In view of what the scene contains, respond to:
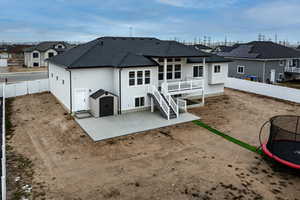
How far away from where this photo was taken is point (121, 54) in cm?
1903

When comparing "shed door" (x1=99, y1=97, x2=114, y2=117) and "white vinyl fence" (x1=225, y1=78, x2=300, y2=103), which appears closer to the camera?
"shed door" (x1=99, y1=97, x2=114, y2=117)

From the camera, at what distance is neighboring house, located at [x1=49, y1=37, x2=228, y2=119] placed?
55.7 feet

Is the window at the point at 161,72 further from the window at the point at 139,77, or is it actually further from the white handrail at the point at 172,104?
the white handrail at the point at 172,104

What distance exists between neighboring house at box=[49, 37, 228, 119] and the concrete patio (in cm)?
64

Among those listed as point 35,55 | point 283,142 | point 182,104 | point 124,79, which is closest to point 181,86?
point 182,104

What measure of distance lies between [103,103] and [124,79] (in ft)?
7.18

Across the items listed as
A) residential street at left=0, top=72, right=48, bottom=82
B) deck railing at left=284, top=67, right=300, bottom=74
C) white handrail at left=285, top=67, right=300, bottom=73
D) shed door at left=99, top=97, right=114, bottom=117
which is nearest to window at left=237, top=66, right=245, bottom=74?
deck railing at left=284, top=67, right=300, bottom=74

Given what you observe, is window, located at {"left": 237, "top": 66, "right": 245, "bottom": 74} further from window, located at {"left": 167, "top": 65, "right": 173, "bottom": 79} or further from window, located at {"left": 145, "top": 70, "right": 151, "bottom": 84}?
window, located at {"left": 145, "top": 70, "right": 151, "bottom": 84}

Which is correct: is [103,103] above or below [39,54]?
below

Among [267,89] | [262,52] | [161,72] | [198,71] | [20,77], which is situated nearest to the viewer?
[161,72]

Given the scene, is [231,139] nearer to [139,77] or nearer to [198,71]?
[139,77]

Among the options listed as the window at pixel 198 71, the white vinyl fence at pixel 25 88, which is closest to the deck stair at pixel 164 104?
the window at pixel 198 71

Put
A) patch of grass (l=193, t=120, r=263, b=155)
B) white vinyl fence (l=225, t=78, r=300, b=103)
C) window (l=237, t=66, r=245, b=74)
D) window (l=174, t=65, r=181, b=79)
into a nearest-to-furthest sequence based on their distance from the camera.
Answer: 1. patch of grass (l=193, t=120, r=263, b=155)
2. window (l=174, t=65, r=181, b=79)
3. white vinyl fence (l=225, t=78, r=300, b=103)
4. window (l=237, t=66, r=245, b=74)

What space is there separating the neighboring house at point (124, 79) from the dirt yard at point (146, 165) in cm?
212
